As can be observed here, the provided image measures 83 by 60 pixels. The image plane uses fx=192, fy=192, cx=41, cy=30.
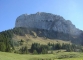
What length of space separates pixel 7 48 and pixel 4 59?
A: 58759mm

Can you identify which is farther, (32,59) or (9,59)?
(32,59)

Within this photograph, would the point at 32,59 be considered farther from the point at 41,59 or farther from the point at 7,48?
the point at 7,48

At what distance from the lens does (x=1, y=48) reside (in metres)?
110

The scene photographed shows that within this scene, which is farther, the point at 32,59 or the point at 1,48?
the point at 1,48

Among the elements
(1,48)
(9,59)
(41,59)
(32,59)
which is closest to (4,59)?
(9,59)

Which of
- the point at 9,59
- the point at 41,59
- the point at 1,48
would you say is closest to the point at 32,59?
the point at 41,59

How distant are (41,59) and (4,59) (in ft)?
76.7

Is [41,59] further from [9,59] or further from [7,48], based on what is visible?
[7,48]

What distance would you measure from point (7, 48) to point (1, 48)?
6.91 metres

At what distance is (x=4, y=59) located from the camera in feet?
191

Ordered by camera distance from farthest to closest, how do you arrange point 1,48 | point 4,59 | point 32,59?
point 1,48
point 32,59
point 4,59

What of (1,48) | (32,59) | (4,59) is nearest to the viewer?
(4,59)

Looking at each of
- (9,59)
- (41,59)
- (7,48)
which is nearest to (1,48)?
(7,48)

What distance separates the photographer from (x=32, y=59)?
7494 centimetres
